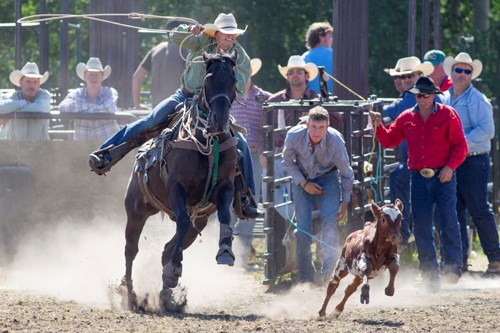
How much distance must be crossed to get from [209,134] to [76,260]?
15.4 feet

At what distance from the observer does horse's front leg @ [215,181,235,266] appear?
10.7 metres

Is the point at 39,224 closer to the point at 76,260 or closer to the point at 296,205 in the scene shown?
the point at 76,260

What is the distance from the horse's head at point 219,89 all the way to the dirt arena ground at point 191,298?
5.17ft

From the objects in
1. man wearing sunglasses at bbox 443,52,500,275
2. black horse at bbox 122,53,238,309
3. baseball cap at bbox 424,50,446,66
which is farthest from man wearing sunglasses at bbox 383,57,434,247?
black horse at bbox 122,53,238,309

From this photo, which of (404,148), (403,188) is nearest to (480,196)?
(403,188)

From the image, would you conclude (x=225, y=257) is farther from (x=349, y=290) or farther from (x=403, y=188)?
(x=403, y=188)

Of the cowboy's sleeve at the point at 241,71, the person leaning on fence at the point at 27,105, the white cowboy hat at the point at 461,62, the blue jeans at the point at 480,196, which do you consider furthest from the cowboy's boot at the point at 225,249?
→ the person leaning on fence at the point at 27,105

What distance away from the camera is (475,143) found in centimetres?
1411

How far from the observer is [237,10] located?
2520 cm

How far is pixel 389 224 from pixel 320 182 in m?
2.64

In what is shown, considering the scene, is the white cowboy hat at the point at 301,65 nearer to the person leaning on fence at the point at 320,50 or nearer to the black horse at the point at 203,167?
the person leaning on fence at the point at 320,50

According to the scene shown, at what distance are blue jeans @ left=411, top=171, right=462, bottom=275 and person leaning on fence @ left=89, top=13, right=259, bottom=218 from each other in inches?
86.0

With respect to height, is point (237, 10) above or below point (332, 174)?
above

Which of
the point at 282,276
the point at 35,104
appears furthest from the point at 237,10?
the point at 282,276
